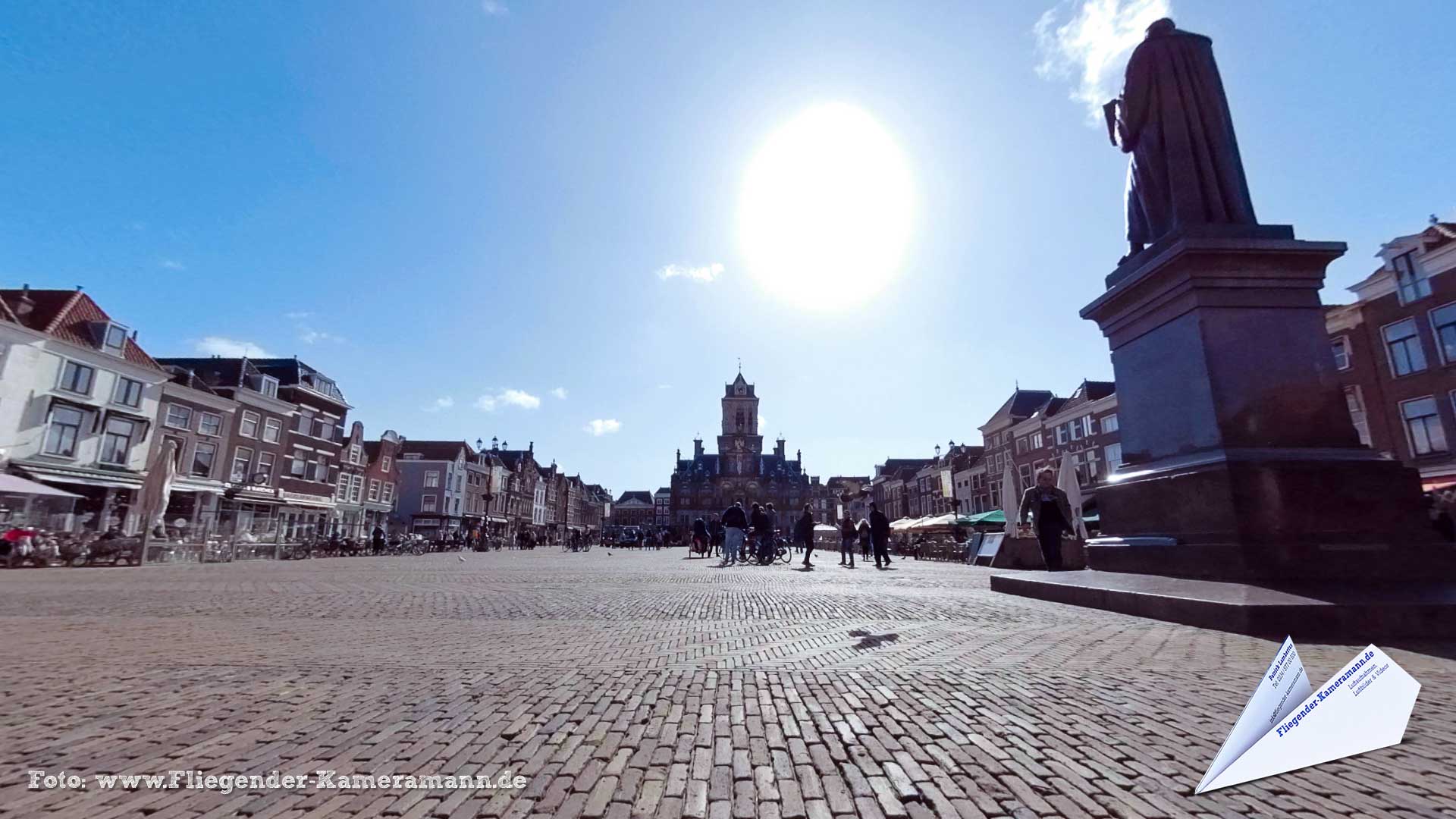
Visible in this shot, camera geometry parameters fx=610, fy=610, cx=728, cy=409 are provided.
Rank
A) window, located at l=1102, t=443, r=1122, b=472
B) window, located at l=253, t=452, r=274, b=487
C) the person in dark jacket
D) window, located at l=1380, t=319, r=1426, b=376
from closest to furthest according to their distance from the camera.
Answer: the person in dark jacket, window, located at l=1380, t=319, r=1426, b=376, window, located at l=253, t=452, r=274, b=487, window, located at l=1102, t=443, r=1122, b=472

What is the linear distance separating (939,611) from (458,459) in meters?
65.5

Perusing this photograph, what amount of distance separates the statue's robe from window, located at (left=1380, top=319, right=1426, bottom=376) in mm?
22359

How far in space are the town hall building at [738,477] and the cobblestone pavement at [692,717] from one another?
98506 mm

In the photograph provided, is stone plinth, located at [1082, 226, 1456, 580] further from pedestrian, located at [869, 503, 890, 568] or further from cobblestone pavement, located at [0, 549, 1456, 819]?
pedestrian, located at [869, 503, 890, 568]

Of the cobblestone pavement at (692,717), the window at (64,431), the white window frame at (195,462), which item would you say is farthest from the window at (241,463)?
the cobblestone pavement at (692,717)

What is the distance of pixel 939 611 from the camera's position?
6.66 m

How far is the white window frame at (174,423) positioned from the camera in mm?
31156

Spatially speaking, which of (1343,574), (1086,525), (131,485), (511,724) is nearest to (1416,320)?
(1086,525)

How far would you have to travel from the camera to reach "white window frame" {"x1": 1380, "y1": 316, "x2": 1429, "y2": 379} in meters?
21.6

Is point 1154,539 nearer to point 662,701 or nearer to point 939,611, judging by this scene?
point 939,611

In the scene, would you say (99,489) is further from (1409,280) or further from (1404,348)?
(1409,280)

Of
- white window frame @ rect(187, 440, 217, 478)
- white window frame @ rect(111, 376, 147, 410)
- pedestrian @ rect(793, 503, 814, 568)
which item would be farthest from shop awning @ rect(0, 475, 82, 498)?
pedestrian @ rect(793, 503, 814, 568)

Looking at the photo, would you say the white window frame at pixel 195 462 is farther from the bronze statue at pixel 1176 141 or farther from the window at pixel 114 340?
the bronze statue at pixel 1176 141

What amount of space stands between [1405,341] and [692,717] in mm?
31673
